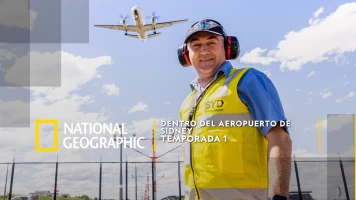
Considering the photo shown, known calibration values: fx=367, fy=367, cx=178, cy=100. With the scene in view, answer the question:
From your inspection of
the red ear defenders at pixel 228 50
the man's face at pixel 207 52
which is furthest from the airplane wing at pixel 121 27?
the man's face at pixel 207 52

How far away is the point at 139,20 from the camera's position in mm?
28094

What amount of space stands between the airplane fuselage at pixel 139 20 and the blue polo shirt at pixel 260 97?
86.4 feet

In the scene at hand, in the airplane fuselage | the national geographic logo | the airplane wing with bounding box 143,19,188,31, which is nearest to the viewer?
the national geographic logo

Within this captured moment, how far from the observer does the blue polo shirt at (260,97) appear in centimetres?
149

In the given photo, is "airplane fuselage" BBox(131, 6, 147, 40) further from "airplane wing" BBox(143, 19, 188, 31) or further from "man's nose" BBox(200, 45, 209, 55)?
"man's nose" BBox(200, 45, 209, 55)

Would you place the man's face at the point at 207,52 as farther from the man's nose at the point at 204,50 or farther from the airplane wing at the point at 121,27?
the airplane wing at the point at 121,27

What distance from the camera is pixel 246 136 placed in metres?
1.53

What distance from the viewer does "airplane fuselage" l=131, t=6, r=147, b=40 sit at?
1067 inches

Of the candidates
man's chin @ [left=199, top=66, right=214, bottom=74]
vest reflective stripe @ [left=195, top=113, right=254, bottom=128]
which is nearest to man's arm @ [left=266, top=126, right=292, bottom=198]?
vest reflective stripe @ [left=195, top=113, right=254, bottom=128]

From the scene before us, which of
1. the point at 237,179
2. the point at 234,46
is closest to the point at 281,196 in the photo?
the point at 237,179

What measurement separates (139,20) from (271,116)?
90.3 ft

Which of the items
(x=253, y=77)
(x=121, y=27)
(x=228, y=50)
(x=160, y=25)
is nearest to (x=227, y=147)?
(x=253, y=77)

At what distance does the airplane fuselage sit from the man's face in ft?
85.3

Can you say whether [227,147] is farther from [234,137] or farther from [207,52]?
[207,52]
